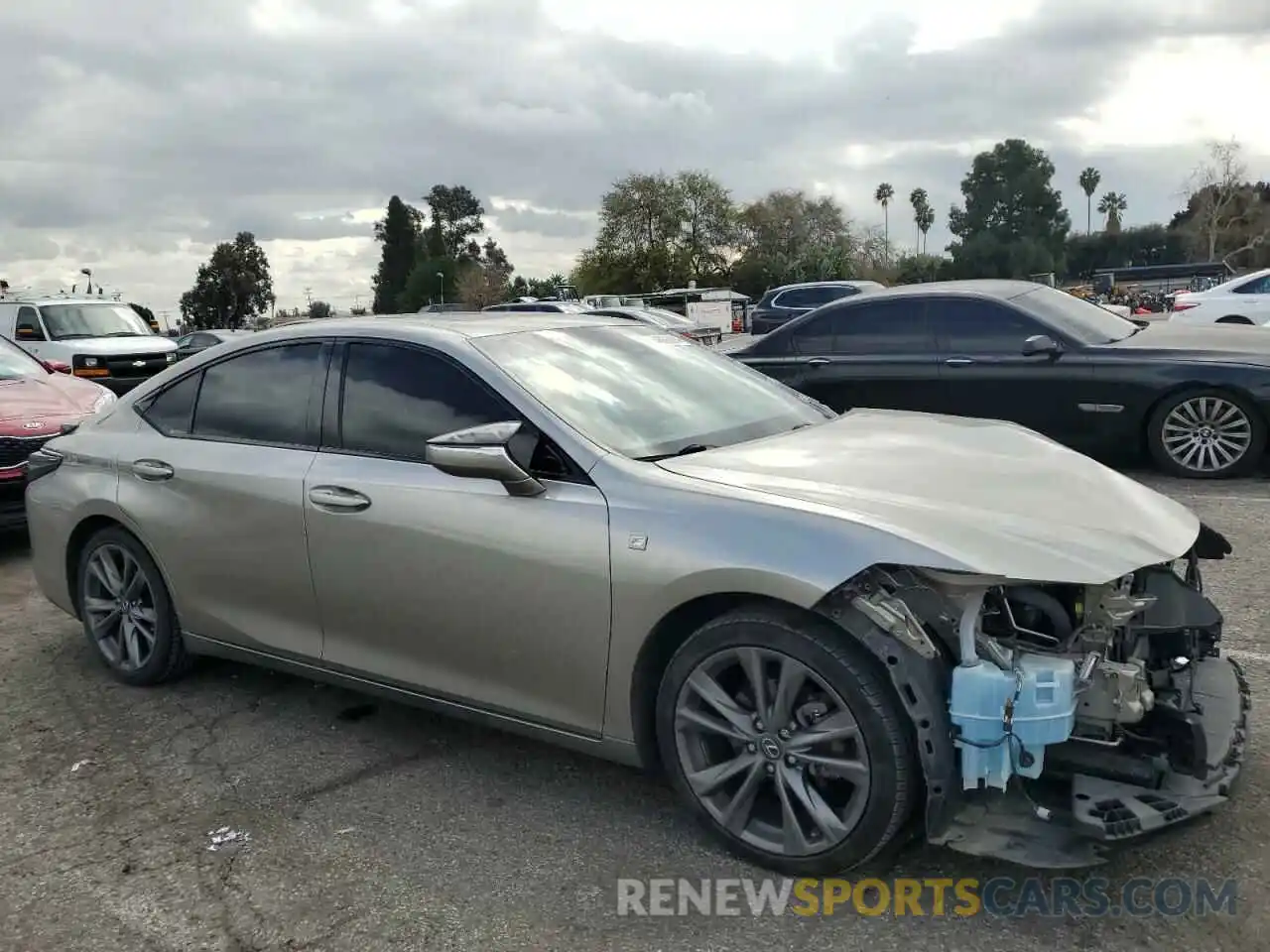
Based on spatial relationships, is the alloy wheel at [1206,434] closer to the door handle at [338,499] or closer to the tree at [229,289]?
the door handle at [338,499]

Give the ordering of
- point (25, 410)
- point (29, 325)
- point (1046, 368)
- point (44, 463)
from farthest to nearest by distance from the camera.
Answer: point (29, 325) < point (1046, 368) < point (25, 410) < point (44, 463)

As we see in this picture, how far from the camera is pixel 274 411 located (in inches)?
161

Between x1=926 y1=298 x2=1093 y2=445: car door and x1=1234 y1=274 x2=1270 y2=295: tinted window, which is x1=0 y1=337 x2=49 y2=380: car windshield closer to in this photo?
x1=926 y1=298 x2=1093 y2=445: car door

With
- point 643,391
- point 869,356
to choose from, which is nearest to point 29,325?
point 869,356

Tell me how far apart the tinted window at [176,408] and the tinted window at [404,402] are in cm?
92

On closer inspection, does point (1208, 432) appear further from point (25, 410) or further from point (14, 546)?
point (14, 546)

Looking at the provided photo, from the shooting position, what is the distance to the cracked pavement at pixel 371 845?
2.74 metres

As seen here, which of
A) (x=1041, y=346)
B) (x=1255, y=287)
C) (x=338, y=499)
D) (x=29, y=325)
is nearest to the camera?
(x=338, y=499)

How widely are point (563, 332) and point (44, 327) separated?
Result: 13908 mm

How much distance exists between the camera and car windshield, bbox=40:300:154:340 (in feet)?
50.5

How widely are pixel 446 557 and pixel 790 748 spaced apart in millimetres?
1231

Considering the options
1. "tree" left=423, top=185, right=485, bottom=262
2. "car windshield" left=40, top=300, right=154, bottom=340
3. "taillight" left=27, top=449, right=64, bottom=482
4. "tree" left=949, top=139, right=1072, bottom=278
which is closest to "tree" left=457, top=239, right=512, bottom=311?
"tree" left=423, top=185, right=485, bottom=262

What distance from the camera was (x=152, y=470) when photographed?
436 cm

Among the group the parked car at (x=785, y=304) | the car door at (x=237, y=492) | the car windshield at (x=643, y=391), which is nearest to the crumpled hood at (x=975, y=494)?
the car windshield at (x=643, y=391)
